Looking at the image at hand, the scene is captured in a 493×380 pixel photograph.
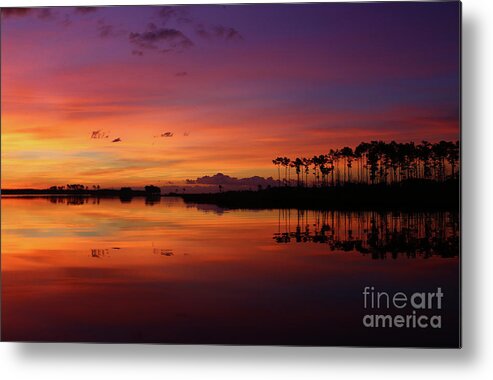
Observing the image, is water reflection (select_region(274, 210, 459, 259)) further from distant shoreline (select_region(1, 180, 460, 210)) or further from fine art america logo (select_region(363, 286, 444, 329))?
fine art america logo (select_region(363, 286, 444, 329))

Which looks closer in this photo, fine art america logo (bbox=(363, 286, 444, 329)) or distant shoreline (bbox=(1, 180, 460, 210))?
fine art america logo (bbox=(363, 286, 444, 329))

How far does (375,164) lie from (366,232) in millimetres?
331

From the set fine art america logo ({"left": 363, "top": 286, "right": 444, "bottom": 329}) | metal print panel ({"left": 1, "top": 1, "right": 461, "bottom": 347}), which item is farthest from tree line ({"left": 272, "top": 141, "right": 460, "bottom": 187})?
fine art america logo ({"left": 363, "top": 286, "right": 444, "bottom": 329})

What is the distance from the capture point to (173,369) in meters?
4.43

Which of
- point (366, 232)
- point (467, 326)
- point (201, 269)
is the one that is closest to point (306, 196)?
point (366, 232)

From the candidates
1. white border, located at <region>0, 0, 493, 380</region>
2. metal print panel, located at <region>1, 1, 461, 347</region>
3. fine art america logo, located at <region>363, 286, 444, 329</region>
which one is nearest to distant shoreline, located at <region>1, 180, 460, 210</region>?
metal print panel, located at <region>1, 1, 461, 347</region>

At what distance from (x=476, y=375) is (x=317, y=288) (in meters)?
0.85

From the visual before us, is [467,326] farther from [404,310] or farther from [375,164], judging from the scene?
[375,164]

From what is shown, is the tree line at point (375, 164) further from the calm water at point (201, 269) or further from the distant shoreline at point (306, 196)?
the calm water at point (201, 269)

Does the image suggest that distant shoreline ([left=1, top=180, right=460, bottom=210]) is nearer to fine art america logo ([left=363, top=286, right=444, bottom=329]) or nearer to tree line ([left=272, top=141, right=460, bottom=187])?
tree line ([left=272, top=141, right=460, bottom=187])

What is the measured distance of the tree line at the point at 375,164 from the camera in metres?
4.29

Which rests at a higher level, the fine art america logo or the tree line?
the tree line

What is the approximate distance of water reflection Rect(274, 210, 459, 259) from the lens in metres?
4.35

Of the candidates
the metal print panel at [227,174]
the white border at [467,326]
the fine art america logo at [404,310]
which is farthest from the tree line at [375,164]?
the fine art america logo at [404,310]
